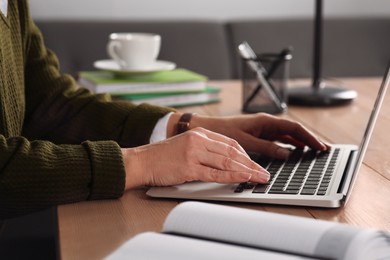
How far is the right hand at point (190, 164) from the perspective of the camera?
37.3 inches

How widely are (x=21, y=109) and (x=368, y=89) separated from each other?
0.97 m

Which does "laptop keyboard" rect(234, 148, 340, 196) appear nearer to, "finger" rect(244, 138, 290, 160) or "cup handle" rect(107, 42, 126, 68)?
"finger" rect(244, 138, 290, 160)

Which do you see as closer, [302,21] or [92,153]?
[92,153]

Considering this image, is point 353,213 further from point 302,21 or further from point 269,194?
point 302,21

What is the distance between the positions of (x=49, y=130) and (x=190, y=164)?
1.59 ft

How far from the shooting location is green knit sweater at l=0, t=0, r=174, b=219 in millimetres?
917

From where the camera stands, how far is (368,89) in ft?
6.26

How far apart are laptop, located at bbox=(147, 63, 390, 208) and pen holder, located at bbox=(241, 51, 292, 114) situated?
0.52m

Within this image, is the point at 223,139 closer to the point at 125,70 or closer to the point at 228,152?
the point at 228,152

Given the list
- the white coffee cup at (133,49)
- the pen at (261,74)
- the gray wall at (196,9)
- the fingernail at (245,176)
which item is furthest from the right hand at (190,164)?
the gray wall at (196,9)

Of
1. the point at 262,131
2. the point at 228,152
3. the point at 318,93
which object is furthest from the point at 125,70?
the point at 228,152

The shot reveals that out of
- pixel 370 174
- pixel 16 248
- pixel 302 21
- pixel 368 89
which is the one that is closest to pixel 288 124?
pixel 370 174

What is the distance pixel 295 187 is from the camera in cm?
95

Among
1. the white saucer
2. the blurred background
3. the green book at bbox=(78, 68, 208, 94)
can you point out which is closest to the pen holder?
the green book at bbox=(78, 68, 208, 94)
